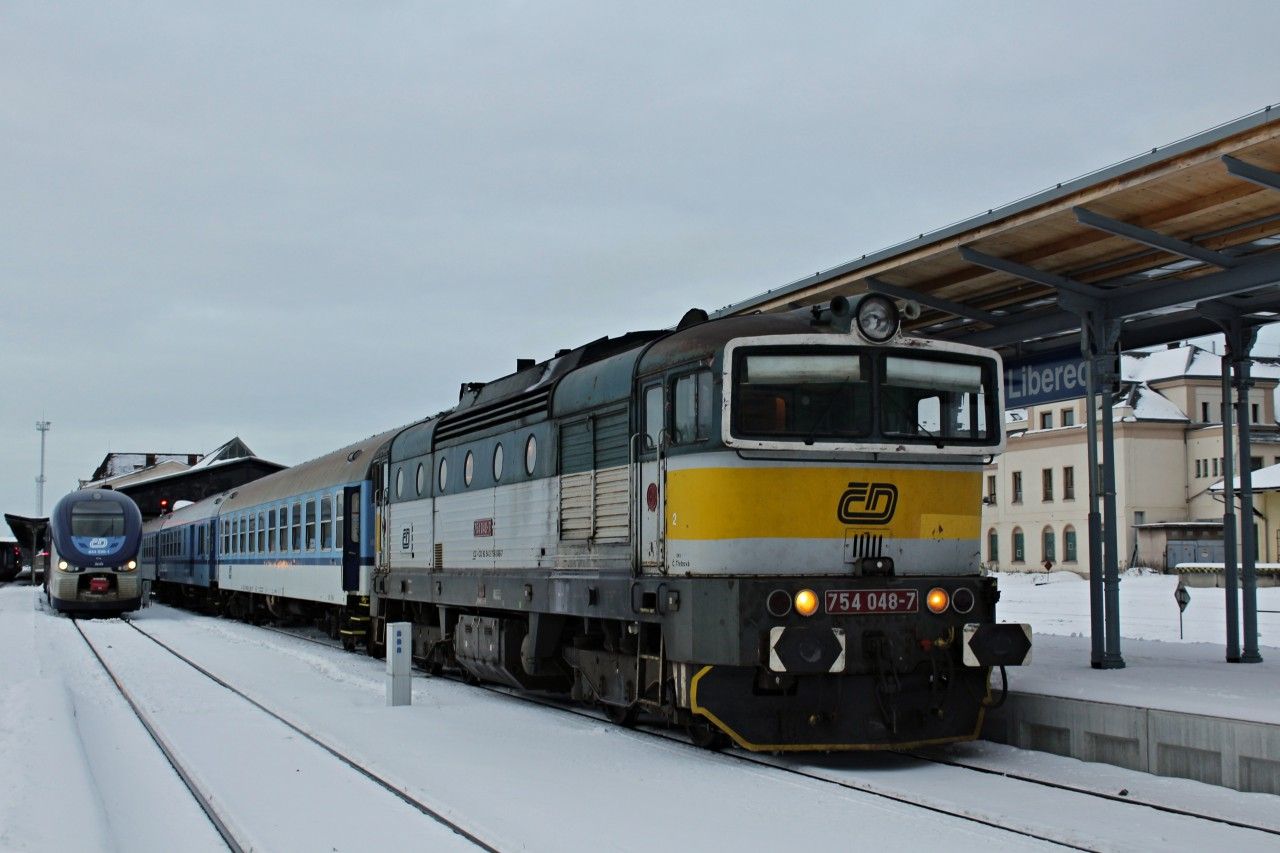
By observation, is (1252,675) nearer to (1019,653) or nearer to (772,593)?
(1019,653)

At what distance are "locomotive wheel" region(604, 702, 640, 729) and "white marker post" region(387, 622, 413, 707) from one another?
95.5 inches

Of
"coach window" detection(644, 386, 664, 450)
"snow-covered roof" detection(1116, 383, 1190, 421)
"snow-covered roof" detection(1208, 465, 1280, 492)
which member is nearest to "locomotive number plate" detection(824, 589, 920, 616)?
"coach window" detection(644, 386, 664, 450)

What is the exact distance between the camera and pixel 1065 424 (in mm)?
59750

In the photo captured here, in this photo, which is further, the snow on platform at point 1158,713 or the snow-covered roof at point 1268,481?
the snow-covered roof at point 1268,481

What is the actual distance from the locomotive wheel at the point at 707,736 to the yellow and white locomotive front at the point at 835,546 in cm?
68

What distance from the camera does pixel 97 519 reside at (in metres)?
31.5

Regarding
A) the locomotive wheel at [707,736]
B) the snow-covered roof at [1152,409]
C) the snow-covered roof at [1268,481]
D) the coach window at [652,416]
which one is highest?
the snow-covered roof at [1152,409]

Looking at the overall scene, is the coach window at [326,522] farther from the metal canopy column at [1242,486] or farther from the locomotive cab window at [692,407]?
the metal canopy column at [1242,486]

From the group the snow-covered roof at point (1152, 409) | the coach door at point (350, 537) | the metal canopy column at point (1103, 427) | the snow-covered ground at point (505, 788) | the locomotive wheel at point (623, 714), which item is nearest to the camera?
the snow-covered ground at point (505, 788)

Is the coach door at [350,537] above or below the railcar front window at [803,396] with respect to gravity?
below

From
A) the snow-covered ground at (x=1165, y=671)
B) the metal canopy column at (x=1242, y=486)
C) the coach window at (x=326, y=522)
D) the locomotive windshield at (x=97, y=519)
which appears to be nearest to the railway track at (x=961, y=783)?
the snow-covered ground at (x=1165, y=671)

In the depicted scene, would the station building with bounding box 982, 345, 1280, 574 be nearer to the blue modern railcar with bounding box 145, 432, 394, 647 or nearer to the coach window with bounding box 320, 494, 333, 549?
the blue modern railcar with bounding box 145, 432, 394, 647

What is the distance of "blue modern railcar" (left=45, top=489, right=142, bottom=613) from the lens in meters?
31.0

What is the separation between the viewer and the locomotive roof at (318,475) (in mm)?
19703
